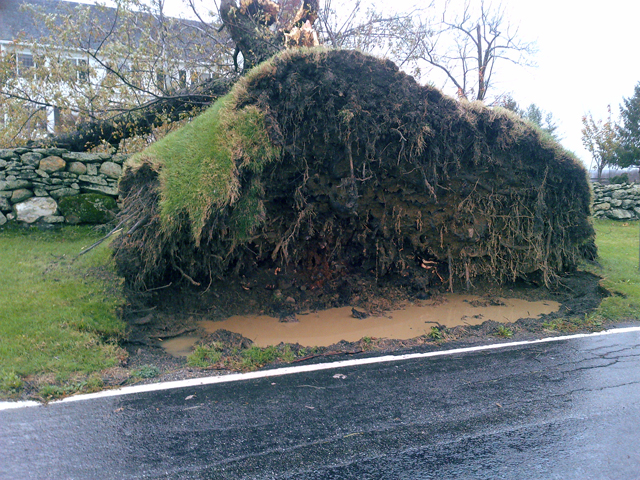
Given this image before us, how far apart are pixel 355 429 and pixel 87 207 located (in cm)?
938

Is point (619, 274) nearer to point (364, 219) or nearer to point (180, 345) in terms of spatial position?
point (364, 219)

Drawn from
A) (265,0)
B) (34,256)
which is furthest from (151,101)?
(34,256)

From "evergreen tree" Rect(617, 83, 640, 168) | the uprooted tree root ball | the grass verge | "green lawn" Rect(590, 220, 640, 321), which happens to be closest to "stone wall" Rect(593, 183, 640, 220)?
"green lawn" Rect(590, 220, 640, 321)

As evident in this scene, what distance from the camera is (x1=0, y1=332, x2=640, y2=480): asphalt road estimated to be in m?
2.89

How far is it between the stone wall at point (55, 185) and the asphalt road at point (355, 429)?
7.11 m

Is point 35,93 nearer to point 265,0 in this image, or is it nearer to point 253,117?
point 265,0

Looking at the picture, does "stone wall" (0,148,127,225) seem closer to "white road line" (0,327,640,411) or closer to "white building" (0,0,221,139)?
"white building" (0,0,221,139)

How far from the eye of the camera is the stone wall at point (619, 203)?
17.6m

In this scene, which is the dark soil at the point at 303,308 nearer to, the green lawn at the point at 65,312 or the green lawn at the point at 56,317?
the green lawn at the point at 65,312

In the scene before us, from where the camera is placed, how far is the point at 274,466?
2.91m

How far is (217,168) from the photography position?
19.1 ft

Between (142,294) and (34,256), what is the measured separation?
334 centimetres

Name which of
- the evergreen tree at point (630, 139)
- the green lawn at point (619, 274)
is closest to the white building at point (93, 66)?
the green lawn at point (619, 274)

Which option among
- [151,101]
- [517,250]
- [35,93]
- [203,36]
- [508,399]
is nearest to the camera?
[508,399]
